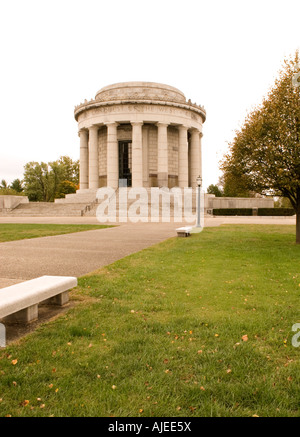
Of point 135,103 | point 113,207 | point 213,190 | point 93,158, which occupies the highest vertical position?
point 135,103

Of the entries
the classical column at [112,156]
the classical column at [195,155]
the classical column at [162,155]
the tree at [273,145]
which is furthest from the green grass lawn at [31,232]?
the classical column at [195,155]

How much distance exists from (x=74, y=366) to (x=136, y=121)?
4833 cm

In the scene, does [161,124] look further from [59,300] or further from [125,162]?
[59,300]

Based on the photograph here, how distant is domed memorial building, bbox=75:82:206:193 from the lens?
162 feet

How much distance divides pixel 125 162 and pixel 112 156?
522 cm

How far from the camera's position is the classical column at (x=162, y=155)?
50312 millimetres

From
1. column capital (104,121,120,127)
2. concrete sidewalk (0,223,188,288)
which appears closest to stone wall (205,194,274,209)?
column capital (104,121,120,127)

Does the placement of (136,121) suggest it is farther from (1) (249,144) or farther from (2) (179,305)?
(2) (179,305)

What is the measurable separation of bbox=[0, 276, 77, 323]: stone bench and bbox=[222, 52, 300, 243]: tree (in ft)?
30.0

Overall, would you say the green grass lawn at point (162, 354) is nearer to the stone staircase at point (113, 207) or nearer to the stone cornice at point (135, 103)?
the stone staircase at point (113, 207)

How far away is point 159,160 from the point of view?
5072cm

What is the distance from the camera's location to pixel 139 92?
5134 centimetres

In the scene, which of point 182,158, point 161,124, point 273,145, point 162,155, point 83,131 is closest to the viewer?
point 273,145

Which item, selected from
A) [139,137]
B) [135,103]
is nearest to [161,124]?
[139,137]
